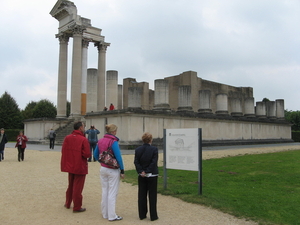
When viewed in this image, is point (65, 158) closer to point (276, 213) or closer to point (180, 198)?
point (180, 198)

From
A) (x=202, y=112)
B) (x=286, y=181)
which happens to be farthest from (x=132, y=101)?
(x=286, y=181)

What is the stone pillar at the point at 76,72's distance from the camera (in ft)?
100

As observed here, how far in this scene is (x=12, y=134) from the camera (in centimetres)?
4500

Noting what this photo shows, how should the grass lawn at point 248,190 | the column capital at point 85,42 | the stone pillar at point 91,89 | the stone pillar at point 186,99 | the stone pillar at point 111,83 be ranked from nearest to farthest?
the grass lawn at point 248,190 → the stone pillar at point 186,99 → the stone pillar at point 111,83 → the stone pillar at point 91,89 → the column capital at point 85,42

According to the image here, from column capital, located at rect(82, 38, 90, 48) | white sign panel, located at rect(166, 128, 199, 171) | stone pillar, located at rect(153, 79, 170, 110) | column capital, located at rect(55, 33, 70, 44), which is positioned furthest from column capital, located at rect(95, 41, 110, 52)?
white sign panel, located at rect(166, 128, 199, 171)

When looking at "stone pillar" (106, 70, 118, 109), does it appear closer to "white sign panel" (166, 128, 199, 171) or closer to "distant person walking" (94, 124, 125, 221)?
"white sign panel" (166, 128, 199, 171)

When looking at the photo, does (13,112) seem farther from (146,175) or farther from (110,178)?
(146,175)

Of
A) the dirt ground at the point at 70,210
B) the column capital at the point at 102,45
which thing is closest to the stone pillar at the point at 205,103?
the column capital at the point at 102,45

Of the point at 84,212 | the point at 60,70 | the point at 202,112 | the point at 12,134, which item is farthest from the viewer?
the point at 12,134

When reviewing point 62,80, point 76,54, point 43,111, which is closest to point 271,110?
point 76,54

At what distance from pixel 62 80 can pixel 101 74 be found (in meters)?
5.09

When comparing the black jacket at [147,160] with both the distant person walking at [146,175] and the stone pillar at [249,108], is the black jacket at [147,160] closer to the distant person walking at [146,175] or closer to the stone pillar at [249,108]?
the distant person walking at [146,175]

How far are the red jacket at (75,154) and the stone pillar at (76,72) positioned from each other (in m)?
25.4

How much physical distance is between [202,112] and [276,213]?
24.7 meters
